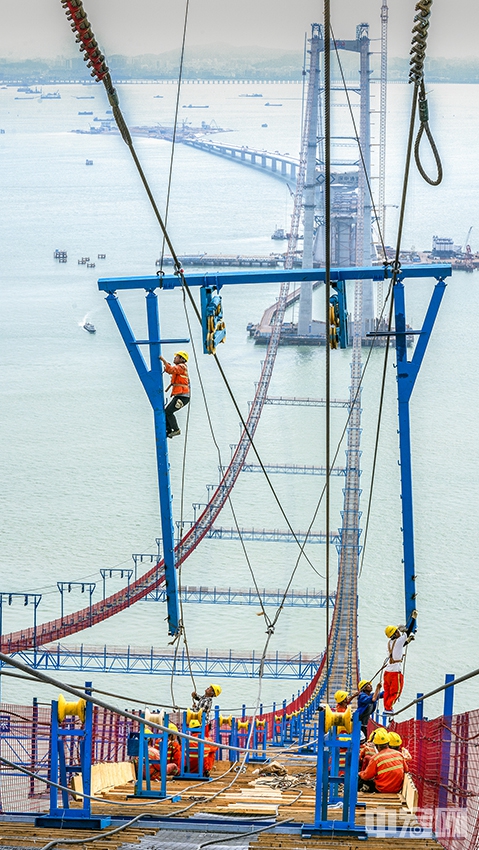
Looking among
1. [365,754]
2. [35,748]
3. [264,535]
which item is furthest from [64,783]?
[264,535]

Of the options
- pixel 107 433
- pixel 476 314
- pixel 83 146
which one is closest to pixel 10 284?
pixel 476 314

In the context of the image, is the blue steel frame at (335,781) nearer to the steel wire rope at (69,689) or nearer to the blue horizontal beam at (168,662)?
the steel wire rope at (69,689)

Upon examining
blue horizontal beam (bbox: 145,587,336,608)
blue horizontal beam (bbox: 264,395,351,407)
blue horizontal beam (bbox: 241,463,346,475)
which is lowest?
blue horizontal beam (bbox: 145,587,336,608)

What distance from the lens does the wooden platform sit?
5.76 meters

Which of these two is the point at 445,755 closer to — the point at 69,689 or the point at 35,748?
the point at 69,689

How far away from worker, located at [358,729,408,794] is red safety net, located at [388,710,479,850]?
136 millimetres

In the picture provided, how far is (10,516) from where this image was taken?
27719mm

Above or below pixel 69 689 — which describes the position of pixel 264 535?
above

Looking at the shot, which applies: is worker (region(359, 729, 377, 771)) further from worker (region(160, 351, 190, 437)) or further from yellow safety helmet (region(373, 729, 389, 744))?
worker (region(160, 351, 190, 437))

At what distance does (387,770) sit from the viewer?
7.39 m

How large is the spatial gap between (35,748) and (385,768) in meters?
3.46

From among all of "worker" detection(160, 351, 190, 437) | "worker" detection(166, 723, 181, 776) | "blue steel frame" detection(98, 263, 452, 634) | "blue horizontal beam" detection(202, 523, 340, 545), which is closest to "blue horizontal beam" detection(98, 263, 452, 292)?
"blue steel frame" detection(98, 263, 452, 634)

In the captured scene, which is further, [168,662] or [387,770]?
[168,662]

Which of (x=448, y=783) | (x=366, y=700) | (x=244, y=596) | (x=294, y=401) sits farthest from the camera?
(x=294, y=401)
